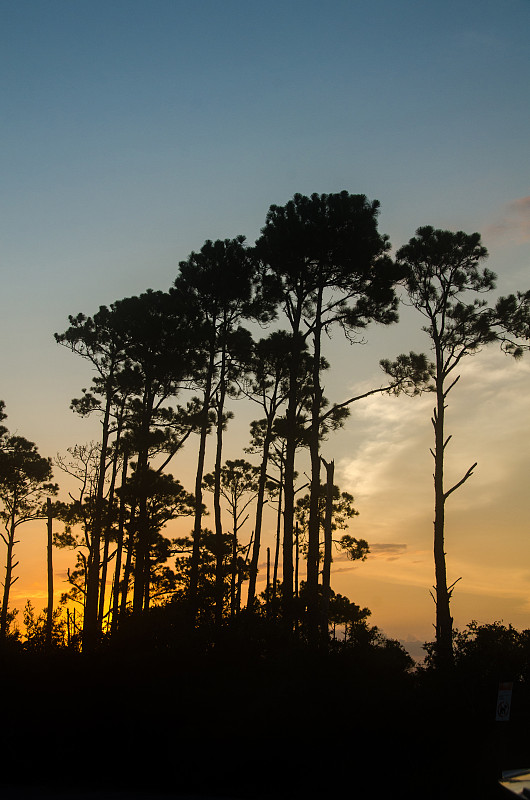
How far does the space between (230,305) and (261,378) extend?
432 centimetres

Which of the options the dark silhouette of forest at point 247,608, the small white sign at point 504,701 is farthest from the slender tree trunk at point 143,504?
the small white sign at point 504,701

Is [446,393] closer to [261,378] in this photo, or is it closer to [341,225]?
[341,225]

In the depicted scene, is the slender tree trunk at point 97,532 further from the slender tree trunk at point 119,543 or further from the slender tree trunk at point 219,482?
the slender tree trunk at point 219,482

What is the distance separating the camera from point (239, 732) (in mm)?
13516

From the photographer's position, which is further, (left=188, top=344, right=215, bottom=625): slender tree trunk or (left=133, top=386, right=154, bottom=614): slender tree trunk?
(left=133, top=386, right=154, bottom=614): slender tree trunk

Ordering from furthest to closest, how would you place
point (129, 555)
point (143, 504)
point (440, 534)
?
point (129, 555) < point (143, 504) < point (440, 534)

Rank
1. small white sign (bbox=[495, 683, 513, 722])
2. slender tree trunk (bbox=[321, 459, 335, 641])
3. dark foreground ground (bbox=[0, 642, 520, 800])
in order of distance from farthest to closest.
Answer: slender tree trunk (bbox=[321, 459, 335, 641]) → dark foreground ground (bbox=[0, 642, 520, 800]) → small white sign (bbox=[495, 683, 513, 722])

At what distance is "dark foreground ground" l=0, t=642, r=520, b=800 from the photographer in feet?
42.3

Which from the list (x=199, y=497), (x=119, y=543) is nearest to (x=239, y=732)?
(x=199, y=497)

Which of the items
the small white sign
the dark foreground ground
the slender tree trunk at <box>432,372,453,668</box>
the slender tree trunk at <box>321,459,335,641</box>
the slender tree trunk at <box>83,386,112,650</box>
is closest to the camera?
the small white sign

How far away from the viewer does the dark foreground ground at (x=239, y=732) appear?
507 inches

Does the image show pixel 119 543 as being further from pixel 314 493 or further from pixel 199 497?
pixel 314 493

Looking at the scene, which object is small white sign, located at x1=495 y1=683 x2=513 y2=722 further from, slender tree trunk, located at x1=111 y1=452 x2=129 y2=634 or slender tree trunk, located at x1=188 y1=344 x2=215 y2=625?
slender tree trunk, located at x1=111 y1=452 x2=129 y2=634

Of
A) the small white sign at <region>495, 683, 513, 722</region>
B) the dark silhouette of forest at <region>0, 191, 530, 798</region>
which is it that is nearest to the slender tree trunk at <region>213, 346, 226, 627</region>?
the dark silhouette of forest at <region>0, 191, 530, 798</region>
